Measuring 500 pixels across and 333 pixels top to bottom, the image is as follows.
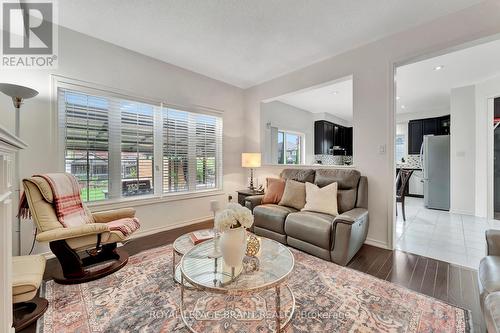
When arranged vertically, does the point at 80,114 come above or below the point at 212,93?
below

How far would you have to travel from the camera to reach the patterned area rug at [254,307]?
4.63 feet

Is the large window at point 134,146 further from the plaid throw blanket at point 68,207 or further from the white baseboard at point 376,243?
the white baseboard at point 376,243

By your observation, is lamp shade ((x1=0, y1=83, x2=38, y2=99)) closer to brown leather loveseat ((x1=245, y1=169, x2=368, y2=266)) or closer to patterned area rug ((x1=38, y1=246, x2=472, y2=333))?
patterned area rug ((x1=38, y1=246, x2=472, y2=333))

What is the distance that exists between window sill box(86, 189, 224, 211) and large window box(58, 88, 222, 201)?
86mm

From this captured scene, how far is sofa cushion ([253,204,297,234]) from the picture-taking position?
9.02 feet

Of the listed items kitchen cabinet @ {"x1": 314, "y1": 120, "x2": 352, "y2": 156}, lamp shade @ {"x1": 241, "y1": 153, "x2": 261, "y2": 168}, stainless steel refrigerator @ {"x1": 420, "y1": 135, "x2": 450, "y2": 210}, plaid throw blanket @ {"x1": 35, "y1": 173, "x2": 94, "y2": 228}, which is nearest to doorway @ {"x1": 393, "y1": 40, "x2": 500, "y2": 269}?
stainless steel refrigerator @ {"x1": 420, "y1": 135, "x2": 450, "y2": 210}

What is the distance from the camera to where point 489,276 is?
1273mm

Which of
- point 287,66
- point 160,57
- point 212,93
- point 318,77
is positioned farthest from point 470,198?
point 160,57

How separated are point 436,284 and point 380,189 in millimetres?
1156

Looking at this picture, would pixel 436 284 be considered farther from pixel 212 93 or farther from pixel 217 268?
pixel 212 93

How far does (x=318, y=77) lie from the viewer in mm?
3400

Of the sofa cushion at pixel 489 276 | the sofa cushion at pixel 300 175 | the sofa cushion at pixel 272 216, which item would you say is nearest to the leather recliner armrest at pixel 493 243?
the sofa cushion at pixel 489 276

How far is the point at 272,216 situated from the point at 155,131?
225 cm

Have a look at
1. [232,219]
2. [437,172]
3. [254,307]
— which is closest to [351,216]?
[254,307]
